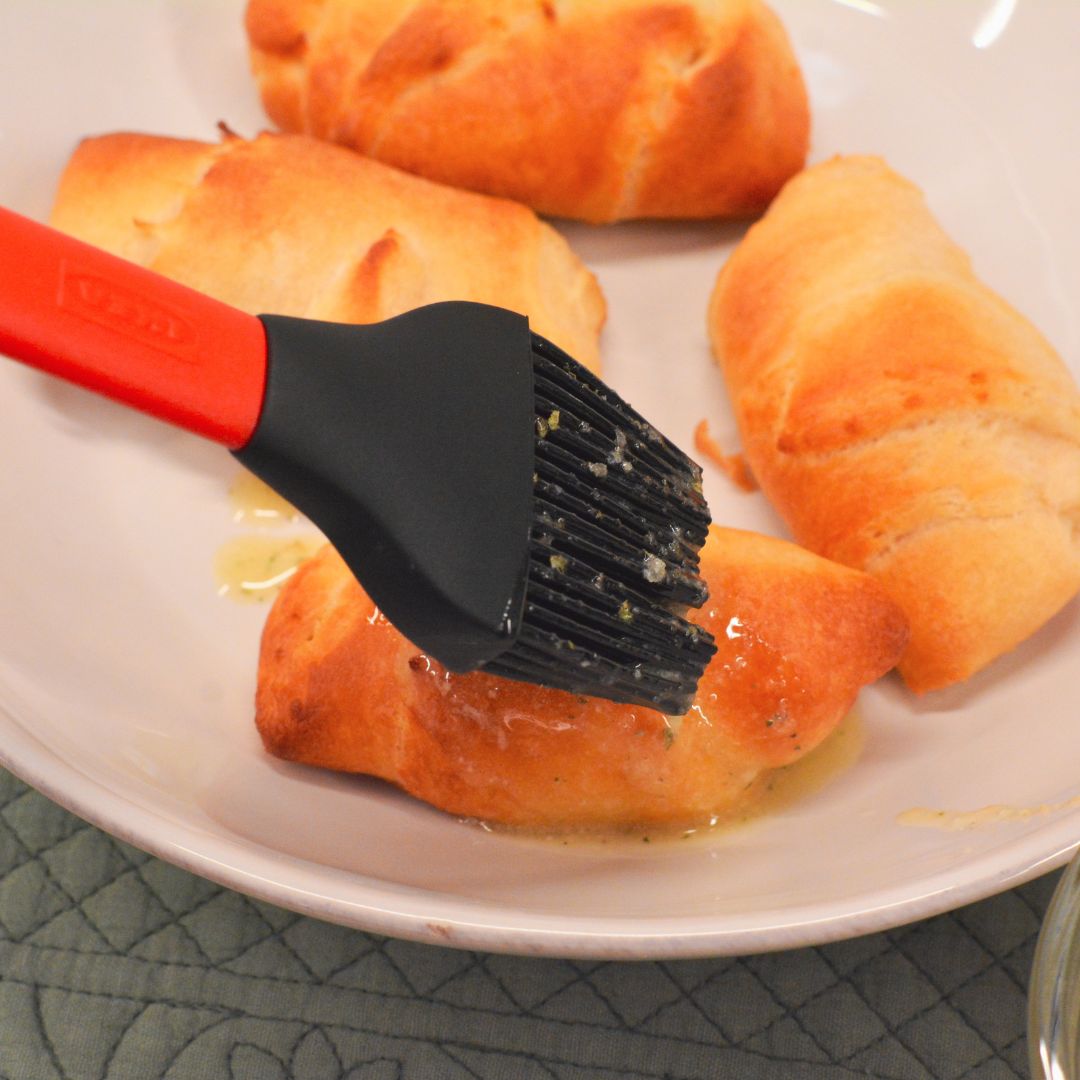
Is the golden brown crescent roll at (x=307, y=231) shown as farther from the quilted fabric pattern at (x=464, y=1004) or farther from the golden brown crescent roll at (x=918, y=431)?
the quilted fabric pattern at (x=464, y=1004)

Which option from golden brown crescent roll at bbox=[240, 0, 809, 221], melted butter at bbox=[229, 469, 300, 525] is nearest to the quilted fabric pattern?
melted butter at bbox=[229, 469, 300, 525]

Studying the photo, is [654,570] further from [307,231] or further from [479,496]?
[307,231]

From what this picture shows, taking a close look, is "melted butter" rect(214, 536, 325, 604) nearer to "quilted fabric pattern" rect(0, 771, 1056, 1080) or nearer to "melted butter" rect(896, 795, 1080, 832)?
"quilted fabric pattern" rect(0, 771, 1056, 1080)

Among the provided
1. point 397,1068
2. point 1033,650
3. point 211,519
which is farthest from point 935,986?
point 211,519

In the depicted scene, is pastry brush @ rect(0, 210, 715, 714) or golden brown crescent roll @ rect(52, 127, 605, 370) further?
golden brown crescent roll @ rect(52, 127, 605, 370)

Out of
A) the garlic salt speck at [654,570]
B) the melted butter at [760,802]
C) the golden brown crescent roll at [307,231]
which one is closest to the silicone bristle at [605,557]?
the garlic salt speck at [654,570]
